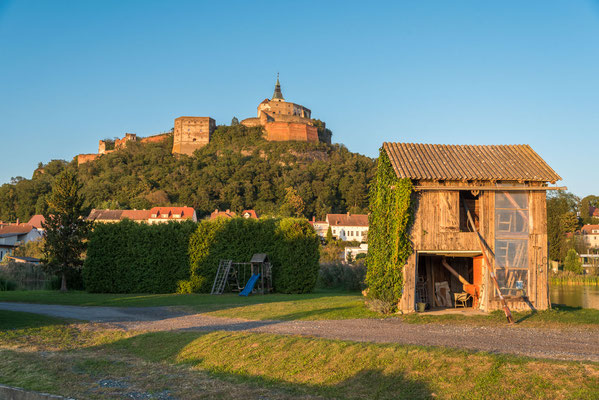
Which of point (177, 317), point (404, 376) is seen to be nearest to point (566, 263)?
point (177, 317)

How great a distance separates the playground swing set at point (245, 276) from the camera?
24594 mm

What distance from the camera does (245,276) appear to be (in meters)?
25.8

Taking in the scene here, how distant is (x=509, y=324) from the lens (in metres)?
14.0

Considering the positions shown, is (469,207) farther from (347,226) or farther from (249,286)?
(347,226)

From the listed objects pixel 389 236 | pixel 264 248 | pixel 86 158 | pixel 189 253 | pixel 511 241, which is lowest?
pixel 189 253

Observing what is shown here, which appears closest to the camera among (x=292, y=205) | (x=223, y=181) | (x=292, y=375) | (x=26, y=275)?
(x=292, y=375)

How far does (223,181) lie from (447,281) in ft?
267

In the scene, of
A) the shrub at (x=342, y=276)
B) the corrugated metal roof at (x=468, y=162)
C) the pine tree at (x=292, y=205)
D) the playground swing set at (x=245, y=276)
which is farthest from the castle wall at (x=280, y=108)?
the corrugated metal roof at (x=468, y=162)

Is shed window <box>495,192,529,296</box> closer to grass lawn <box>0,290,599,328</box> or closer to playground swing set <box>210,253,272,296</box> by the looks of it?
grass lawn <box>0,290,599,328</box>

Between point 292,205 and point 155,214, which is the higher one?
point 292,205

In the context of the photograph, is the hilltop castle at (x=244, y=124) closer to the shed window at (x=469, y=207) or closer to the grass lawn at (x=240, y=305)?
the grass lawn at (x=240, y=305)

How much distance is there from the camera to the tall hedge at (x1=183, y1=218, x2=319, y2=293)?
25406 mm

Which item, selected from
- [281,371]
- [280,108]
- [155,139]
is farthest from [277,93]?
[281,371]

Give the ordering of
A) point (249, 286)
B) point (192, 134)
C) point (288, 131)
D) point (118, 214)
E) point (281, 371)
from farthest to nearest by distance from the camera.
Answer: point (192, 134)
point (288, 131)
point (118, 214)
point (249, 286)
point (281, 371)
